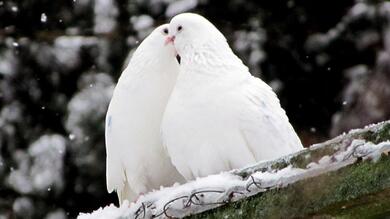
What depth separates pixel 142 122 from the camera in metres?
4.60

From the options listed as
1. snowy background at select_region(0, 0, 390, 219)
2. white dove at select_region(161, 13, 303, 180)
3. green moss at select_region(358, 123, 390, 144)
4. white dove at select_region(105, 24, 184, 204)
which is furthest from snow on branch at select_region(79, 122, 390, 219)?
snowy background at select_region(0, 0, 390, 219)

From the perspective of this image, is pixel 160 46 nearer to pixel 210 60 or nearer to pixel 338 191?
pixel 210 60

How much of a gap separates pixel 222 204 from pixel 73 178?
4.68m

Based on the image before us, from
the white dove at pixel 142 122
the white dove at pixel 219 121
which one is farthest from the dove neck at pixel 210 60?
the white dove at pixel 142 122

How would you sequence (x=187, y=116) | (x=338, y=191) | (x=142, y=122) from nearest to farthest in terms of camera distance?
(x=338, y=191)
(x=187, y=116)
(x=142, y=122)

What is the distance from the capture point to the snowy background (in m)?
8.22

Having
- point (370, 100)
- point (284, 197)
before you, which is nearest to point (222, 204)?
point (284, 197)

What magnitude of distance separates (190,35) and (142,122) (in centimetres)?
41

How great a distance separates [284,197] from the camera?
→ 3643 millimetres

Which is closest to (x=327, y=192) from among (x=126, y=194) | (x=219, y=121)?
(x=219, y=121)

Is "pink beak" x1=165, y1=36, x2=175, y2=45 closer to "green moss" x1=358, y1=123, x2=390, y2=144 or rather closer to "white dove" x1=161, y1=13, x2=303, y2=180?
"white dove" x1=161, y1=13, x2=303, y2=180

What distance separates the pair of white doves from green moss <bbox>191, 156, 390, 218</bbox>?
68cm

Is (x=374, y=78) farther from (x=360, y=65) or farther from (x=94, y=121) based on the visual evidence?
(x=94, y=121)

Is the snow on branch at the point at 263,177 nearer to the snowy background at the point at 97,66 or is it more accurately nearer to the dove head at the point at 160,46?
the dove head at the point at 160,46
